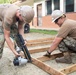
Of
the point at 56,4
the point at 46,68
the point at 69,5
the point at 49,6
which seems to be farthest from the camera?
the point at 49,6

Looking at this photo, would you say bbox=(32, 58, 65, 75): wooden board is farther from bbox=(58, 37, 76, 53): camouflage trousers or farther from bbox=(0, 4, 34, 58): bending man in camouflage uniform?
bbox=(0, 4, 34, 58): bending man in camouflage uniform

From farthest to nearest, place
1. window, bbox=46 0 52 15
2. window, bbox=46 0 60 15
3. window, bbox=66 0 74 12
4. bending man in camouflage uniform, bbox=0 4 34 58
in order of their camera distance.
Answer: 1. window, bbox=46 0 52 15
2. window, bbox=46 0 60 15
3. window, bbox=66 0 74 12
4. bending man in camouflage uniform, bbox=0 4 34 58

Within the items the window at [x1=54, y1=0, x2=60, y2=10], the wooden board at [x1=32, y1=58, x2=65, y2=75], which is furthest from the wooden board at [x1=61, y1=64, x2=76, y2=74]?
the window at [x1=54, y1=0, x2=60, y2=10]

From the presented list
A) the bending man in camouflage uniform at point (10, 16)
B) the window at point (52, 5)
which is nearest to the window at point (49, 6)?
the window at point (52, 5)

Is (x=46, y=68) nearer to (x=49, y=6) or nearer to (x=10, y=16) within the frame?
(x=10, y=16)

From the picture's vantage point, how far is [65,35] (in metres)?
3.75

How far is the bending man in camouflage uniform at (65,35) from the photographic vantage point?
3.73 meters

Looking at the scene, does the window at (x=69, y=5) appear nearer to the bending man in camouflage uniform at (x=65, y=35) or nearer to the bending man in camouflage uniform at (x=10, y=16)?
the bending man in camouflage uniform at (x=65, y=35)

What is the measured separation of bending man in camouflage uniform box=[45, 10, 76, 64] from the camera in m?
3.73

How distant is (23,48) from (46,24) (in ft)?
44.5

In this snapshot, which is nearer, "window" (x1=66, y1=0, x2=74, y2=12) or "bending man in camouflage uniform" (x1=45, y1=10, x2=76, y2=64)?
"bending man in camouflage uniform" (x1=45, y1=10, x2=76, y2=64)

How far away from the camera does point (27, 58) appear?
13.4 feet

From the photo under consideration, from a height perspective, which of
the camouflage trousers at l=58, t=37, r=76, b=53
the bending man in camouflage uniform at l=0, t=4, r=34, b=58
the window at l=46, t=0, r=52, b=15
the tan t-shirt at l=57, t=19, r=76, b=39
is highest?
the bending man in camouflage uniform at l=0, t=4, r=34, b=58

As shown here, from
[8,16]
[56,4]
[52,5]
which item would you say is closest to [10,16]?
[8,16]
